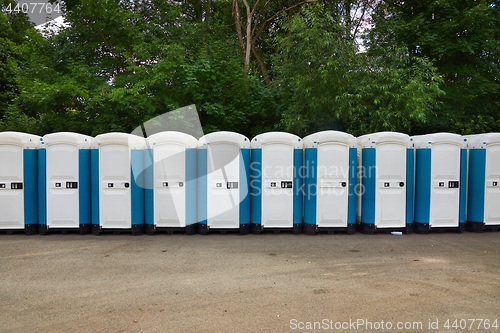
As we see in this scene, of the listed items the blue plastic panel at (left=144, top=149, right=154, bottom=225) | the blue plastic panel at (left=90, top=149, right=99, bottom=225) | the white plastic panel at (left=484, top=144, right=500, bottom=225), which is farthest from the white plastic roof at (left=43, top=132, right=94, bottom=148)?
the white plastic panel at (left=484, top=144, right=500, bottom=225)

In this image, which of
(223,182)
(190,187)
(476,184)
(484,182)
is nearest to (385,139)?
(476,184)

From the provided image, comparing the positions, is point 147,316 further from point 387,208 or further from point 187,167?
point 387,208

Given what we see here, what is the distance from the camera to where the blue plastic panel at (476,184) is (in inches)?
305

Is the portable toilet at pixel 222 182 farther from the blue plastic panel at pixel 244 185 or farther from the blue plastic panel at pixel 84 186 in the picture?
the blue plastic panel at pixel 84 186

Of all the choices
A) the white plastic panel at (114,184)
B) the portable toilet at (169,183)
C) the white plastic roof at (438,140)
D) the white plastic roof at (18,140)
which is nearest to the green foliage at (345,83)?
the white plastic roof at (438,140)

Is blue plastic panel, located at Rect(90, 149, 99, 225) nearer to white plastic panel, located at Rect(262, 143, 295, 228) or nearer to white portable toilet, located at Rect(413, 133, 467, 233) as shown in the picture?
white plastic panel, located at Rect(262, 143, 295, 228)

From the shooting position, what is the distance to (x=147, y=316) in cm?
384

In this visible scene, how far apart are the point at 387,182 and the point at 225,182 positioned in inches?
133

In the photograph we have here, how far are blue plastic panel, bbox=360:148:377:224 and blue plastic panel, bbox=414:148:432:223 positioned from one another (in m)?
0.99

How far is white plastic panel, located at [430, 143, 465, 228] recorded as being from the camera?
7594 mm

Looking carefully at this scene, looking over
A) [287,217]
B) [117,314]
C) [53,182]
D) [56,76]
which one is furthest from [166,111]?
[117,314]

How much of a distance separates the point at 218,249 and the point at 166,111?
250 inches

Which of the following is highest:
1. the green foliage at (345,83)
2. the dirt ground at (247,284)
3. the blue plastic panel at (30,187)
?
the green foliage at (345,83)

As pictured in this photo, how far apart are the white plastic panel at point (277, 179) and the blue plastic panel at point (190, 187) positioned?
4.79ft
